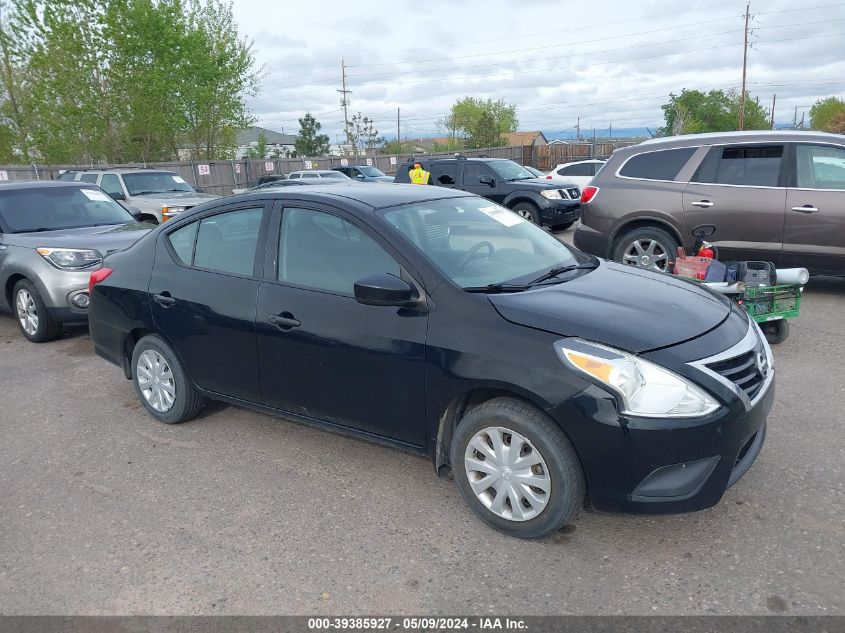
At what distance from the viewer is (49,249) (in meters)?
6.83

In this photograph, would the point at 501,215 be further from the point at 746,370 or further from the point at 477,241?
the point at 746,370

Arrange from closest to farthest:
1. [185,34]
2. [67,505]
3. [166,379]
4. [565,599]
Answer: [565,599] < [67,505] < [166,379] < [185,34]

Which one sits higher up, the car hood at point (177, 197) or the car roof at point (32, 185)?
the car roof at point (32, 185)

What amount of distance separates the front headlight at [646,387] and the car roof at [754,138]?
5722 mm

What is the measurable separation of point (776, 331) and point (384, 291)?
14.1ft

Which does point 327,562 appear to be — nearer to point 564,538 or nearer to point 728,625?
point 564,538

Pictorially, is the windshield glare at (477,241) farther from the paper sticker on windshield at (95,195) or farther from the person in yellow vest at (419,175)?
the person in yellow vest at (419,175)

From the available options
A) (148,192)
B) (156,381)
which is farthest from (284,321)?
(148,192)

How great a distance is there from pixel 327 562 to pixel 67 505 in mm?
1620

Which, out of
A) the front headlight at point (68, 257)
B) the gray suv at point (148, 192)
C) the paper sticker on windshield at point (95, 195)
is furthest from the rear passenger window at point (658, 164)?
the gray suv at point (148, 192)

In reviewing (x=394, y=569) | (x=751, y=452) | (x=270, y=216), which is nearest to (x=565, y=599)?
(x=394, y=569)

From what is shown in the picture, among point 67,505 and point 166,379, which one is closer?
point 67,505

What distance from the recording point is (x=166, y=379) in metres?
4.58

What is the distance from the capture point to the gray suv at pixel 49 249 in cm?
677
